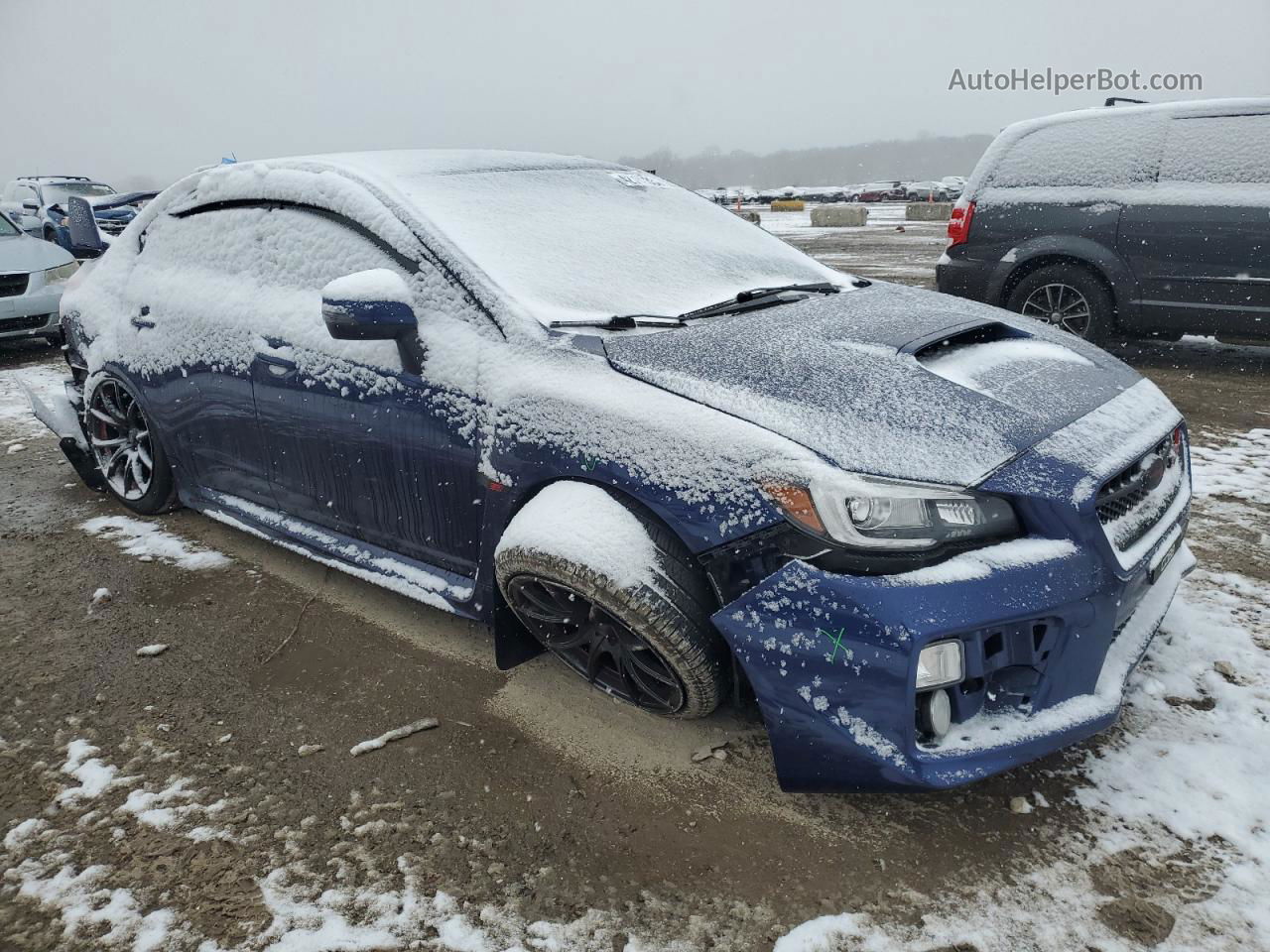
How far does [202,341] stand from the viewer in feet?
10.5

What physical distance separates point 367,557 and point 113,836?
1029mm

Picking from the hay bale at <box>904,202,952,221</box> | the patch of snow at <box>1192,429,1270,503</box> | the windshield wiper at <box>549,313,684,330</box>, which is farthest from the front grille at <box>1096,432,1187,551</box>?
the hay bale at <box>904,202,952,221</box>

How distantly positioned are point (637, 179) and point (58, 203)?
17951 mm

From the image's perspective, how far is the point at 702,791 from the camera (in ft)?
7.05

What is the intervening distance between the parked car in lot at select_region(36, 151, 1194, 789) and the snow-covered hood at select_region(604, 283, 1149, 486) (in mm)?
10

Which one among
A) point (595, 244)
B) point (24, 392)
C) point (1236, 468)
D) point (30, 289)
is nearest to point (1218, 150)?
point (1236, 468)

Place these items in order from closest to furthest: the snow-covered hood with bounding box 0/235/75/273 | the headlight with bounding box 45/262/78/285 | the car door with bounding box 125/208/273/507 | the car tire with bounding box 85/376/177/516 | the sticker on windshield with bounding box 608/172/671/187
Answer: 1. the car door with bounding box 125/208/273/507
2. the sticker on windshield with bounding box 608/172/671/187
3. the car tire with bounding box 85/376/177/516
4. the snow-covered hood with bounding box 0/235/75/273
5. the headlight with bounding box 45/262/78/285

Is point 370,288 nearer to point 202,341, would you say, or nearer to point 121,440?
point 202,341

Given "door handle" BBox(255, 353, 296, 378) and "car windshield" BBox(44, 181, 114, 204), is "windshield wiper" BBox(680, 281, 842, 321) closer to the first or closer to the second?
"door handle" BBox(255, 353, 296, 378)

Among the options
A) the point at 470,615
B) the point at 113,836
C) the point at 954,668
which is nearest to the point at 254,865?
the point at 113,836

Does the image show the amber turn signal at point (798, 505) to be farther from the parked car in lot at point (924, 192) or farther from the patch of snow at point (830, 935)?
the parked car in lot at point (924, 192)

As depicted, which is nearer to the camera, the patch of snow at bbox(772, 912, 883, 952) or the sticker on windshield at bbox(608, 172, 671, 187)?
the patch of snow at bbox(772, 912, 883, 952)

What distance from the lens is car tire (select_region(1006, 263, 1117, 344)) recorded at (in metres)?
5.91

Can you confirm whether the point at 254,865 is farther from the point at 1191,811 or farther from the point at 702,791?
the point at 1191,811
